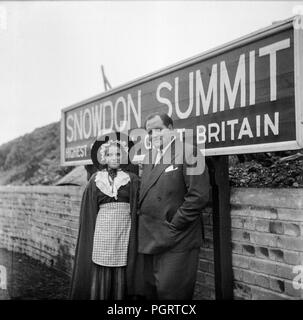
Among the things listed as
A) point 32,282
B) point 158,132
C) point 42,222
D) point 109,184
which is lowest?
point 32,282

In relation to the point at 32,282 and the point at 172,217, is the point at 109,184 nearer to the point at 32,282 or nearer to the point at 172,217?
the point at 172,217

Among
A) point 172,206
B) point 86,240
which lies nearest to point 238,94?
point 172,206

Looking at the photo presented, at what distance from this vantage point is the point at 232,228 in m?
2.81

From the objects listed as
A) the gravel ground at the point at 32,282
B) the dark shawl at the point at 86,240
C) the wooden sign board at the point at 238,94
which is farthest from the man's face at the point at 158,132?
the gravel ground at the point at 32,282

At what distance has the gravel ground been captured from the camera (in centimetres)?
399

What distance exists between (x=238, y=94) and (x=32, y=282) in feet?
11.1

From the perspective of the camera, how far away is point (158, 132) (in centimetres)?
276

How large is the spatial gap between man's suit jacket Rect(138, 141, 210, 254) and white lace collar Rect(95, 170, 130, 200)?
24 cm

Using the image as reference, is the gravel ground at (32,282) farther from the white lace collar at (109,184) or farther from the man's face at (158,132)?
the man's face at (158,132)

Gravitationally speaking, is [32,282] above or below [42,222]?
below

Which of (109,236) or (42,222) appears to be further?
(42,222)

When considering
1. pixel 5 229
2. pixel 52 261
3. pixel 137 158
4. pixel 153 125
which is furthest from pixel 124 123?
pixel 5 229

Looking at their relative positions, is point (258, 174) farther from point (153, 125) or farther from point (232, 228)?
point (153, 125)

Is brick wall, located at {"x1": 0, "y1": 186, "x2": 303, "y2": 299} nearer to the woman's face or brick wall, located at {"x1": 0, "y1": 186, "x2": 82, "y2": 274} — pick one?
the woman's face
